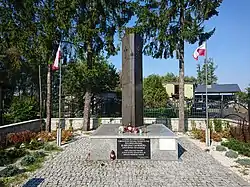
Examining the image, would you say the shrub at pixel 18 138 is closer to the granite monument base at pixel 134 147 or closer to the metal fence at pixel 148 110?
the granite monument base at pixel 134 147

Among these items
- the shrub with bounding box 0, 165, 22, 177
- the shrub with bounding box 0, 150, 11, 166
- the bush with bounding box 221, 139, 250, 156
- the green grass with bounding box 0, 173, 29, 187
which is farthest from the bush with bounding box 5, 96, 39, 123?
the bush with bounding box 221, 139, 250, 156

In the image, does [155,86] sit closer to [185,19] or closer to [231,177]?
[185,19]

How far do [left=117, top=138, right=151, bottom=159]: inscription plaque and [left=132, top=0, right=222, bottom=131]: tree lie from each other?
8.17 metres

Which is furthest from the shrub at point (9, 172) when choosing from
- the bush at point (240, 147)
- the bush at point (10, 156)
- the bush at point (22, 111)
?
the bush at point (22, 111)

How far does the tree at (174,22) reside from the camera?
1559 cm

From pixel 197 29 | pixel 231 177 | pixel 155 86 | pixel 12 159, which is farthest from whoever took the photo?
pixel 155 86

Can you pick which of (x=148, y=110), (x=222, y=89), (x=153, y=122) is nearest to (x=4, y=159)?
(x=153, y=122)

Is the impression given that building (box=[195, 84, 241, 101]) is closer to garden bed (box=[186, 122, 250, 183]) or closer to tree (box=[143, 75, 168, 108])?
tree (box=[143, 75, 168, 108])

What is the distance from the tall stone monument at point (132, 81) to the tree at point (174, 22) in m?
5.35

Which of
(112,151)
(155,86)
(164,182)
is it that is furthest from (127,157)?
(155,86)

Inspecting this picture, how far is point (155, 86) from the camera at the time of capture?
29.6 metres

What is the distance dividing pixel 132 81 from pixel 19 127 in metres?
6.16

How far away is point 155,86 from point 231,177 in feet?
74.9

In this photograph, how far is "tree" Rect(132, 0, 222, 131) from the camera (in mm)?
15594
